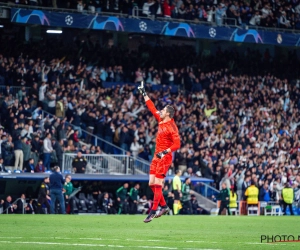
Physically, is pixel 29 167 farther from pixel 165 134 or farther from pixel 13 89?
pixel 165 134

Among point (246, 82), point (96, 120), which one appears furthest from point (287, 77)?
point (96, 120)

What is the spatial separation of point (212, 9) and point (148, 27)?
5.01 m

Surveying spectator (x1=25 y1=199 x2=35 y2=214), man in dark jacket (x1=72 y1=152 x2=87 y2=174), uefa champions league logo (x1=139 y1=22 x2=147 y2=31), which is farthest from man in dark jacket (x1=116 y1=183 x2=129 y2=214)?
uefa champions league logo (x1=139 y1=22 x2=147 y2=31)

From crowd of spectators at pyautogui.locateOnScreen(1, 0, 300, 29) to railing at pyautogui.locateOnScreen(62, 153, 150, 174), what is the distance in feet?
30.2

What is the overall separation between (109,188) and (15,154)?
16.6 ft

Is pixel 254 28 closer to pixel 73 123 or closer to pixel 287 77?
pixel 287 77

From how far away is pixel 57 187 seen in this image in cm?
2759

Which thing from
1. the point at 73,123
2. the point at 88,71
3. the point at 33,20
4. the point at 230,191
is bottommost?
the point at 230,191

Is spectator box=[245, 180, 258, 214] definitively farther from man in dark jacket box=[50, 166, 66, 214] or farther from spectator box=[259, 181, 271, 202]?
man in dark jacket box=[50, 166, 66, 214]

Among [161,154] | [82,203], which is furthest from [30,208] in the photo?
[161,154]

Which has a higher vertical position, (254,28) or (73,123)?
(254,28)

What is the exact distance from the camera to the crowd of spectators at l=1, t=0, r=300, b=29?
39688 mm

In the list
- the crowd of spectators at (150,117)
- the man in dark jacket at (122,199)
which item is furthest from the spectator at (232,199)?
the man in dark jacket at (122,199)

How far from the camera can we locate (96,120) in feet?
115
